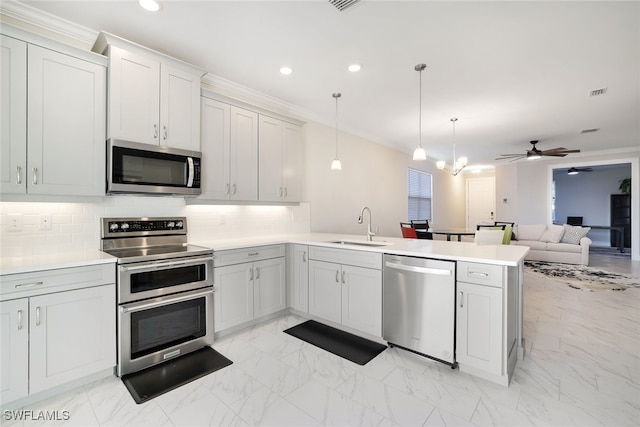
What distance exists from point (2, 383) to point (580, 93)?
6184mm

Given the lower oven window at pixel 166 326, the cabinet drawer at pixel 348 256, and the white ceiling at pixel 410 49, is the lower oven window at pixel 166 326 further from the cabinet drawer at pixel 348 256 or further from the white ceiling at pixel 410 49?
the white ceiling at pixel 410 49

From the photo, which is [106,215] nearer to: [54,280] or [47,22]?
[54,280]

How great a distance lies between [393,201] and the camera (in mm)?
6527

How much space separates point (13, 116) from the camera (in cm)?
199

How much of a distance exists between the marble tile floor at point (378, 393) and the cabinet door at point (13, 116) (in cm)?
151

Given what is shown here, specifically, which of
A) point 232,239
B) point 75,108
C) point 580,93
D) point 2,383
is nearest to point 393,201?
point 580,93

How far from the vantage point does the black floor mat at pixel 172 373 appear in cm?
205

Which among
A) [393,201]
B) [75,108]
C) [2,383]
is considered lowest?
[2,383]

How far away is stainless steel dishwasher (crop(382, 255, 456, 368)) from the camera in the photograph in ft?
7.47

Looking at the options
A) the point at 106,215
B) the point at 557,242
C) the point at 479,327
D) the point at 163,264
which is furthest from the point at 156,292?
the point at 557,242

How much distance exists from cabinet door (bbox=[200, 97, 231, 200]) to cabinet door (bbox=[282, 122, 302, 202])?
2.64ft

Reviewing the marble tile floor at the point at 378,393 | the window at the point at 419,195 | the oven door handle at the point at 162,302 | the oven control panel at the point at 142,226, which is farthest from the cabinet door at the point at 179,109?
the window at the point at 419,195

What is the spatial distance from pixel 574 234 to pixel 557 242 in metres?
0.42

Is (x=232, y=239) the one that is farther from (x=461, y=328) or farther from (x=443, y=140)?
(x=443, y=140)
